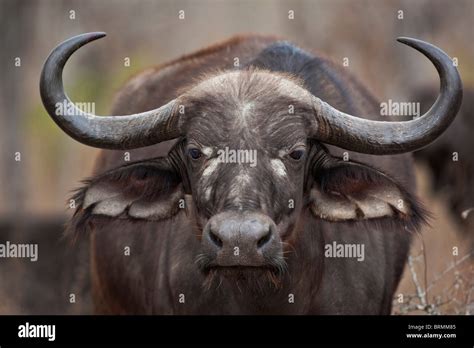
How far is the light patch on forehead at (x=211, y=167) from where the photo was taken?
8102 millimetres

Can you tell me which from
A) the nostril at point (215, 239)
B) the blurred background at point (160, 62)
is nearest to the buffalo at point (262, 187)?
the nostril at point (215, 239)

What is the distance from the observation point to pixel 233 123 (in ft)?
27.0

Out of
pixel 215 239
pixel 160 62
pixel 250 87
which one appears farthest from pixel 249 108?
pixel 160 62

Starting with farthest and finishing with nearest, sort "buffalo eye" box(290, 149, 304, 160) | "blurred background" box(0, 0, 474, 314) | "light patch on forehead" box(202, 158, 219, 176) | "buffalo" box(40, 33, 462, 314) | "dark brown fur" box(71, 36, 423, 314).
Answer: "blurred background" box(0, 0, 474, 314) < "dark brown fur" box(71, 36, 423, 314) < "buffalo eye" box(290, 149, 304, 160) < "light patch on forehead" box(202, 158, 219, 176) < "buffalo" box(40, 33, 462, 314)

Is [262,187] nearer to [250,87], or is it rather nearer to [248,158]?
[248,158]

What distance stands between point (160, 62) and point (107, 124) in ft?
32.2

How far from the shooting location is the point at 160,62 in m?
18.3

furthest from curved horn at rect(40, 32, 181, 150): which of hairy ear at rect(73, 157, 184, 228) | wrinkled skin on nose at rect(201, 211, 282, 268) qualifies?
wrinkled skin on nose at rect(201, 211, 282, 268)

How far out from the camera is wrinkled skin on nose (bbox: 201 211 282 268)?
7586 millimetres

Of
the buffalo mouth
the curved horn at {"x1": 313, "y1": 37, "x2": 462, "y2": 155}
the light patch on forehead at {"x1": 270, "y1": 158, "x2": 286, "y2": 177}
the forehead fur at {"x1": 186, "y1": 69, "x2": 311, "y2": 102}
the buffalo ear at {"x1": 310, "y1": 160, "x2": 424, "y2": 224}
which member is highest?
the forehead fur at {"x1": 186, "y1": 69, "x2": 311, "y2": 102}

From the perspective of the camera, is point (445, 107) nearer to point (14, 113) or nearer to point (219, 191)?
point (219, 191)

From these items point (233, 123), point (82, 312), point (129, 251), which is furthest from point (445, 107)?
point (82, 312)

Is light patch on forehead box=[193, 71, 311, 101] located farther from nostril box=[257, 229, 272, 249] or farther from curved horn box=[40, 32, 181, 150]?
nostril box=[257, 229, 272, 249]

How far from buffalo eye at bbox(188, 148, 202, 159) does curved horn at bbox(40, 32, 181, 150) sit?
273 millimetres
